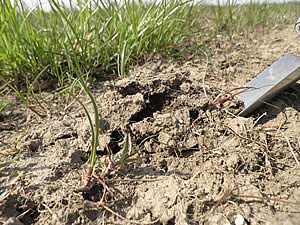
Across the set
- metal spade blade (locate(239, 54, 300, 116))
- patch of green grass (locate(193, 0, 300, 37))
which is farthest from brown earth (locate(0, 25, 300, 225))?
patch of green grass (locate(193, 0, 300, 37))

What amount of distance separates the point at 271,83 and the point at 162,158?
0.53 m

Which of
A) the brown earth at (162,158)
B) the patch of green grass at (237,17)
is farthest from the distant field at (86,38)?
the patch of green grass at (237,17)

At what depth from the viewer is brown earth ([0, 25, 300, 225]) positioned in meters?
0.94

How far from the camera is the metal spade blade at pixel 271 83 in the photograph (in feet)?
4.26

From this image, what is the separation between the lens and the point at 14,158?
1121mm

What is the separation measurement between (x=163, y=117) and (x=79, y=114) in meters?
0.32

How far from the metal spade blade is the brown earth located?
0.04 meters

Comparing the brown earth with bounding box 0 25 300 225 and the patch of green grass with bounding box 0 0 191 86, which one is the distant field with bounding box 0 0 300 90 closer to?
the patch of green grass with bounding box 0 0 191 86

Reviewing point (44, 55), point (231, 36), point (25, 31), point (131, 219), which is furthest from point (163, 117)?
point (231, 36)

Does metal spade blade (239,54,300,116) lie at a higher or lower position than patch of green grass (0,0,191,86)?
lower

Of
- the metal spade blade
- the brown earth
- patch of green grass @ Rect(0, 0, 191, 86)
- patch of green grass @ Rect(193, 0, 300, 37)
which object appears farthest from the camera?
patch of green grass @ Rect(193, 0, 300, 37)

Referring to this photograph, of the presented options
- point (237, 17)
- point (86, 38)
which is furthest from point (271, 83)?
point (237, 17)

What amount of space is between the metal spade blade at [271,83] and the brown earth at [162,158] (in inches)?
1.6

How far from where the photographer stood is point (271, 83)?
1.34 m
